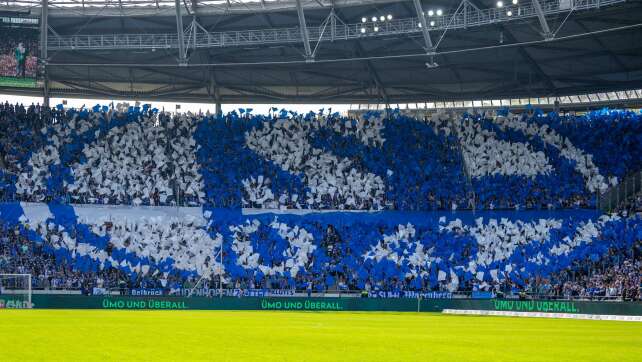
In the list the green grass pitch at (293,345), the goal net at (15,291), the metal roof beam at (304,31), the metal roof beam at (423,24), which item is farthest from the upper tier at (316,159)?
the green grass pitch at (293,345)

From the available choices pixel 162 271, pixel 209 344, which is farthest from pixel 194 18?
pixel 209 344

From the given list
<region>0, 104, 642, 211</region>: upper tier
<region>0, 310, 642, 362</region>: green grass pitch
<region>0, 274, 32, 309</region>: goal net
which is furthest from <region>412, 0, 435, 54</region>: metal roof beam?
<region>0, 310, 642, 362</region>: green grass pitch

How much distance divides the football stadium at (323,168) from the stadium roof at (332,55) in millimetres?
189

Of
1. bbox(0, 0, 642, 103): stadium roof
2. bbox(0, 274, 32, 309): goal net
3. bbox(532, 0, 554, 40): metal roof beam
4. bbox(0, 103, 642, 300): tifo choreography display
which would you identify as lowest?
bbox(0, 274, 32, 309): goal net

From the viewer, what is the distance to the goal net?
42266 mm

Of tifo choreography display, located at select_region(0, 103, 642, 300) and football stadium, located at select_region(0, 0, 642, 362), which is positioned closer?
football stadium, located at select_region(0, 0, 642, 362)

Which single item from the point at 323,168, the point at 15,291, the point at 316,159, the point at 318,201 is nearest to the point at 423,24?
the point at 323,168

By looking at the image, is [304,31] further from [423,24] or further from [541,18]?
[541,18]

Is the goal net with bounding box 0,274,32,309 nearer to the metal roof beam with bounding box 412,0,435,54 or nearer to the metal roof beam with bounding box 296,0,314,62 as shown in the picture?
the metal roof beam with bounding box 296,0,314,62

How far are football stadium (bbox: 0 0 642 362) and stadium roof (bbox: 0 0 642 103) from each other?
7.4 inches

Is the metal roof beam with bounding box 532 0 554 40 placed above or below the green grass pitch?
above

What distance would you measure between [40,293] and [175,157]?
13.8 meters

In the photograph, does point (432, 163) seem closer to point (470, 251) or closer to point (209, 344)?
point (470, 251)

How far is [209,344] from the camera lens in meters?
17.4
